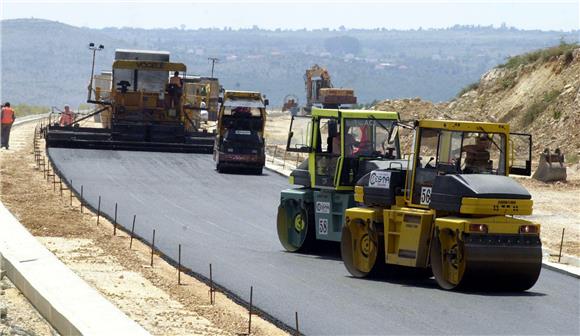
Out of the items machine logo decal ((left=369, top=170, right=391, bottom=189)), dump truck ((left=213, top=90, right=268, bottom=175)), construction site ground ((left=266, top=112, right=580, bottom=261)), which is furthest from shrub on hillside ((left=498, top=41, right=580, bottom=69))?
machine logo decal ((left=369, top=170, right=391, bottom=189))

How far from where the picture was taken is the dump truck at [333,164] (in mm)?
23562

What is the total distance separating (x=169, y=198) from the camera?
1335 inches

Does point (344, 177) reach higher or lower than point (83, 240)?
higher

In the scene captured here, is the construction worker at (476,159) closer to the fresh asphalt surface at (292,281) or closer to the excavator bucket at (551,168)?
the fresh asphalt surface at (292,281)

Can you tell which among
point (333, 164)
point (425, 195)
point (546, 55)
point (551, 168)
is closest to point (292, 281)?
point (425, 195)

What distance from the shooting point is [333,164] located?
945 inches

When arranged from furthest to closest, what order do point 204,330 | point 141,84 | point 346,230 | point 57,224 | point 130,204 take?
point 141,84, point 130,204, point 57,224, point 346,230, point 204,330

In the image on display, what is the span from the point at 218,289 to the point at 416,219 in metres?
3.19

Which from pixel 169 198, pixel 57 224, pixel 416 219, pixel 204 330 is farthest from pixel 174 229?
pixel 204 330

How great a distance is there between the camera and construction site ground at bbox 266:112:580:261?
28.5 m

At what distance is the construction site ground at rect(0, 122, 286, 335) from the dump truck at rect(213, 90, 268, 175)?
9726mm

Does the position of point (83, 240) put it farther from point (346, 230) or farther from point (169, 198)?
point (169, 198)

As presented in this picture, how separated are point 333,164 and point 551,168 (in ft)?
64.5

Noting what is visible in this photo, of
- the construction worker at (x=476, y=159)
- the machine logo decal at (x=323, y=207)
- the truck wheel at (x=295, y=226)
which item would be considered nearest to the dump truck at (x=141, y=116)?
the truck wheel at (x=295, y=226)
